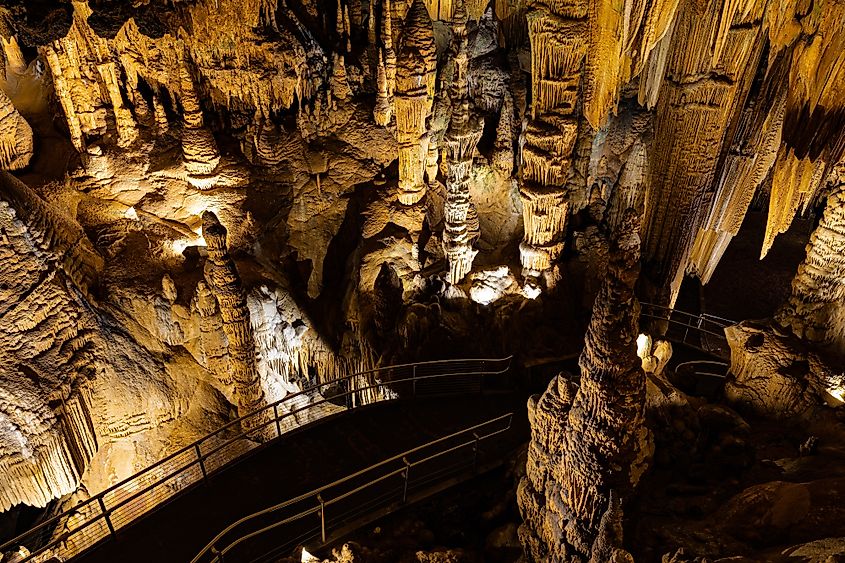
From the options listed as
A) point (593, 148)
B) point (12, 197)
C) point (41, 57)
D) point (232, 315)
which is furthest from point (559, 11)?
point (41, 57)

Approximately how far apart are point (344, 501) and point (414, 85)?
6404 millimetres

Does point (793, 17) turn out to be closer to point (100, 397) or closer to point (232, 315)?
point (232, 315)

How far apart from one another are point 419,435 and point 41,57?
31.8 ft

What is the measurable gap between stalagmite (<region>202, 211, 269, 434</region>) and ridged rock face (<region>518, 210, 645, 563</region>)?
4868 mm

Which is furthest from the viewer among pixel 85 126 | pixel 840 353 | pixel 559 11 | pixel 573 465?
pixel 85 126

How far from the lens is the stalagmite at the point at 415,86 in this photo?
9.65 metres

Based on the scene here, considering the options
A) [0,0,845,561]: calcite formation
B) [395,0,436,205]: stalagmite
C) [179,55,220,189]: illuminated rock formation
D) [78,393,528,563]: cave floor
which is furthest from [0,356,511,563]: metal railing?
[179,55,220,189]: illuminated rock formation

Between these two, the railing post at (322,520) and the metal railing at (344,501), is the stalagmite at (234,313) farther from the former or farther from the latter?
the railing post at (322,520)

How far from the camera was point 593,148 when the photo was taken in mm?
11570

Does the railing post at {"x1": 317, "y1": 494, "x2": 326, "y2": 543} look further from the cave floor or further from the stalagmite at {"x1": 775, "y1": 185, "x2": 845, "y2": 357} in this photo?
the stalagmite at {"x1": 775, "y1": 185, "x2": 845, "y2": 357}

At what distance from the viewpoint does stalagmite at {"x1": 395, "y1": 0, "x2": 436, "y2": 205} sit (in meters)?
9.65

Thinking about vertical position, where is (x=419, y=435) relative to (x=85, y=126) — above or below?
below

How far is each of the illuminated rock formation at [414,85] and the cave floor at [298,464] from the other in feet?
15.1

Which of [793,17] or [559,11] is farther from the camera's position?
[559,11]
